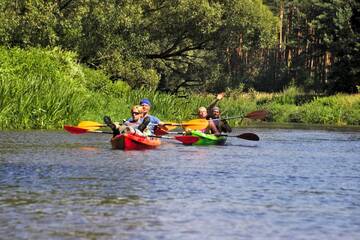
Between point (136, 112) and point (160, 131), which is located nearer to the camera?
point (136, 112)

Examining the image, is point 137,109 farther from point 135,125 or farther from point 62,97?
point 62,97

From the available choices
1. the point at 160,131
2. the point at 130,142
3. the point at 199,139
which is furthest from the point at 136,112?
the point at 160,131

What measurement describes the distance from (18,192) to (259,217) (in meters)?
3.58

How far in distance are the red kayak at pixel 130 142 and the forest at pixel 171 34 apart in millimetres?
13983

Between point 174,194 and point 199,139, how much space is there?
10.3 metres

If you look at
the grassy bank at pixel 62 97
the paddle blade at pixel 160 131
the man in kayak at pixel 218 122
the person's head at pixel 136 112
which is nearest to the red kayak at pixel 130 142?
the person's head at pixel 136 112

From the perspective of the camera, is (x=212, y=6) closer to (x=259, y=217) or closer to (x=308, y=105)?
(x=308, y=105)

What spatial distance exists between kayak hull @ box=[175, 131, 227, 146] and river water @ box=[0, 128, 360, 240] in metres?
1.89

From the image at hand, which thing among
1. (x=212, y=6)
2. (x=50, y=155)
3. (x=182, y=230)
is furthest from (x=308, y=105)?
(x=182, y=230)

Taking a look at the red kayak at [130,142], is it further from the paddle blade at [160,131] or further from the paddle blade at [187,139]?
the paddle blade at [160,131]

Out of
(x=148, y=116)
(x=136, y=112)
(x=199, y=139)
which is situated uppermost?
(x=136, y=112)

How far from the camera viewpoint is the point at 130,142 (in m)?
18.1

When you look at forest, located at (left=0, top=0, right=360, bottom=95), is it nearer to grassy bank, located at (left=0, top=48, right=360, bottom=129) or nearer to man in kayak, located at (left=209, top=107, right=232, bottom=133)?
grassy bank, located at (left=0, top=48, right=360, bottom=129)

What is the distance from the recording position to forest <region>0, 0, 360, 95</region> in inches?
1345
